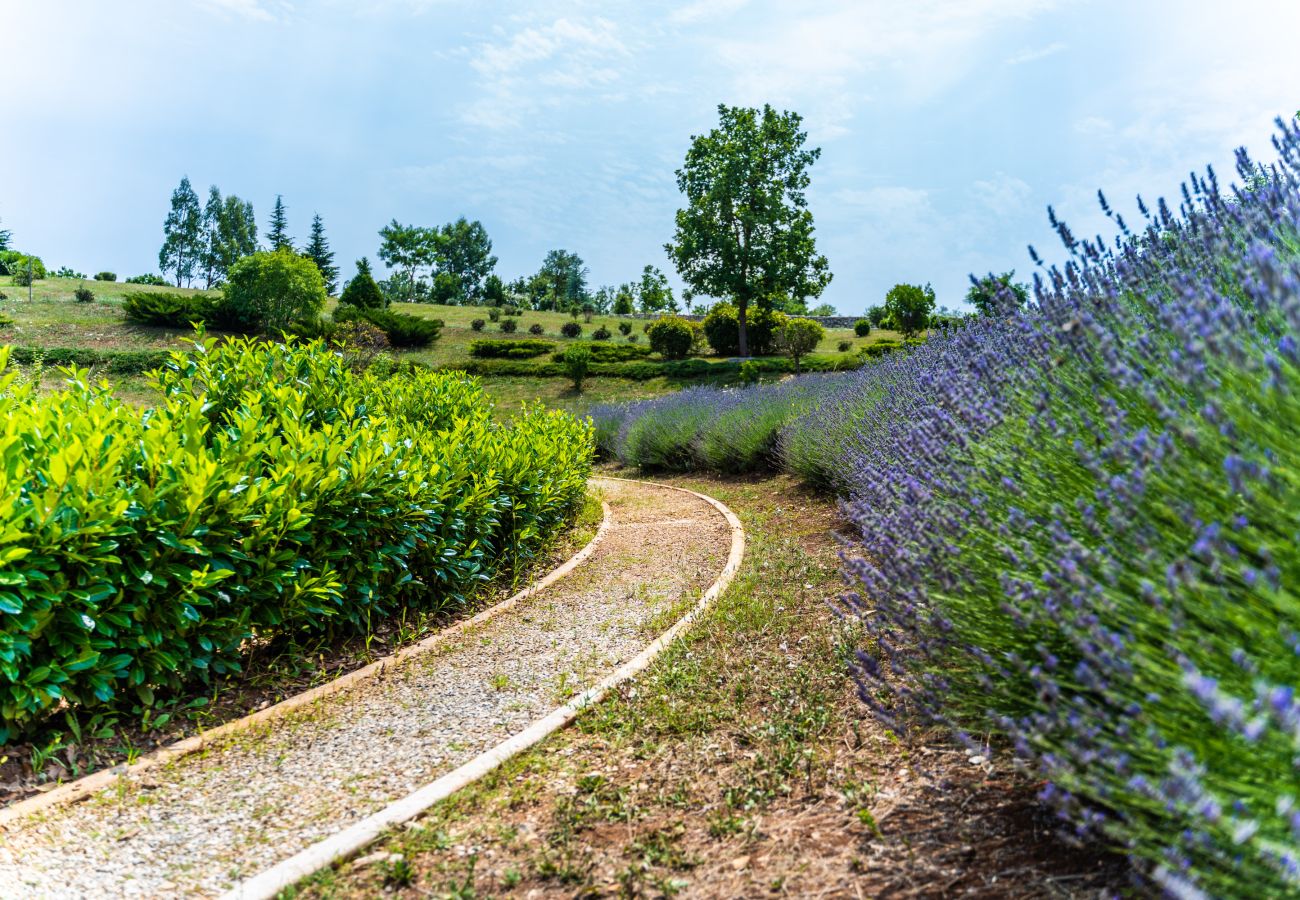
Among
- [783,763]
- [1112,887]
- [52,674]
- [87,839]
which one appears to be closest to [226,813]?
[87,839]

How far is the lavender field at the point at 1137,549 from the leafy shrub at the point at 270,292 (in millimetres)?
37203

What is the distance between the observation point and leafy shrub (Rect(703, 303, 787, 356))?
37.4 m

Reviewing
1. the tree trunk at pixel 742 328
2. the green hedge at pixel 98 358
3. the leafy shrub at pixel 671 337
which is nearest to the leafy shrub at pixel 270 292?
the green hedge at pixel 98 358

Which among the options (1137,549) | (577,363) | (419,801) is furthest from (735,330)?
(1137,549)

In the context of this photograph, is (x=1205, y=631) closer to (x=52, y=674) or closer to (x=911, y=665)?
(x=911, y=665)

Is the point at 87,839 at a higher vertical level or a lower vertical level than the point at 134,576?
lower

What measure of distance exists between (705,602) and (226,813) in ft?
10.2

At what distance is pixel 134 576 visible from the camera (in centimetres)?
367

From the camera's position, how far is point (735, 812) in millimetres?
2867

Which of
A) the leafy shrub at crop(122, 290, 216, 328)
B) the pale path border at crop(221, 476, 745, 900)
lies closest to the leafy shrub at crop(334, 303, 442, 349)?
the leafy shrub at crop(122, 290, 216, 328)

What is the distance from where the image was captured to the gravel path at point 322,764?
9.16 ft

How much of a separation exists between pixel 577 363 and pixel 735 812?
2512 centimetres

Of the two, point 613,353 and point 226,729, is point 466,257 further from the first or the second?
point 226,729

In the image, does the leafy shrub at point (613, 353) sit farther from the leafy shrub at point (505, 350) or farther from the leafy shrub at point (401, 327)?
the leafy shrub at point (401, 327)
